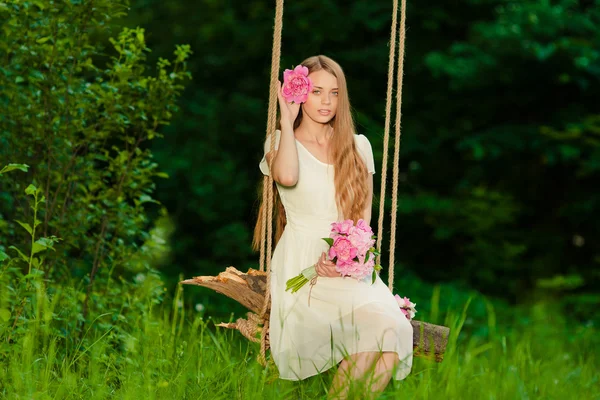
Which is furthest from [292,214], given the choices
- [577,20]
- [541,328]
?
[577,20]

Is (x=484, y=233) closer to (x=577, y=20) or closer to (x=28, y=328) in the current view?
→ (x=577, y=20)

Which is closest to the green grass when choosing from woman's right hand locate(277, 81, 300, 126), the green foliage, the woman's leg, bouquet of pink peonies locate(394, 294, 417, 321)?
the woman's leg

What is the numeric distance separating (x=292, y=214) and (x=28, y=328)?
1.17 m

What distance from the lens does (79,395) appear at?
9.75 ft

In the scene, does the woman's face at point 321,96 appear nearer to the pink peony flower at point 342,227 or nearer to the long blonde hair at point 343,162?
the long blonde hair at point 343,162

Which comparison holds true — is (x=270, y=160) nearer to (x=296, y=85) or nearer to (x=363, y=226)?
(x=296, y=85)

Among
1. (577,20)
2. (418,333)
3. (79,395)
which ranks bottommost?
(79,395)

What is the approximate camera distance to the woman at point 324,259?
3086mm

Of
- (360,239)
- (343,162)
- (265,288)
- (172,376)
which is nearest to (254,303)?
(265,288)

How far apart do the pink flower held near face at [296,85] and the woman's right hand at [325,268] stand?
2.28ft

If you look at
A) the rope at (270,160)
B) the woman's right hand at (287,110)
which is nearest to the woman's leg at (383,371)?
the rope at (270,160)

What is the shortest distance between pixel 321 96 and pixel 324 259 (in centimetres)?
74

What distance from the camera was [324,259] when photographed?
3203 mm

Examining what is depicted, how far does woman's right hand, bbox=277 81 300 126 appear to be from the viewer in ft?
11.2
